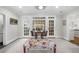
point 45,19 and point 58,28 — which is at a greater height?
point 45,19

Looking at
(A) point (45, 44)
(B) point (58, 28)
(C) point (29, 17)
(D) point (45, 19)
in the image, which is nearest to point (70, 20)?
(B) point (58, 28)

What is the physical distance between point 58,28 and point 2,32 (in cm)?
560

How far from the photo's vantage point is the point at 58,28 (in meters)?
11.0

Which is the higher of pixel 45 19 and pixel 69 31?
pixel 45 19

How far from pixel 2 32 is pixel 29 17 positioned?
430 cm

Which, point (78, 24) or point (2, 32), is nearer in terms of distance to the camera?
point (2, 32)
